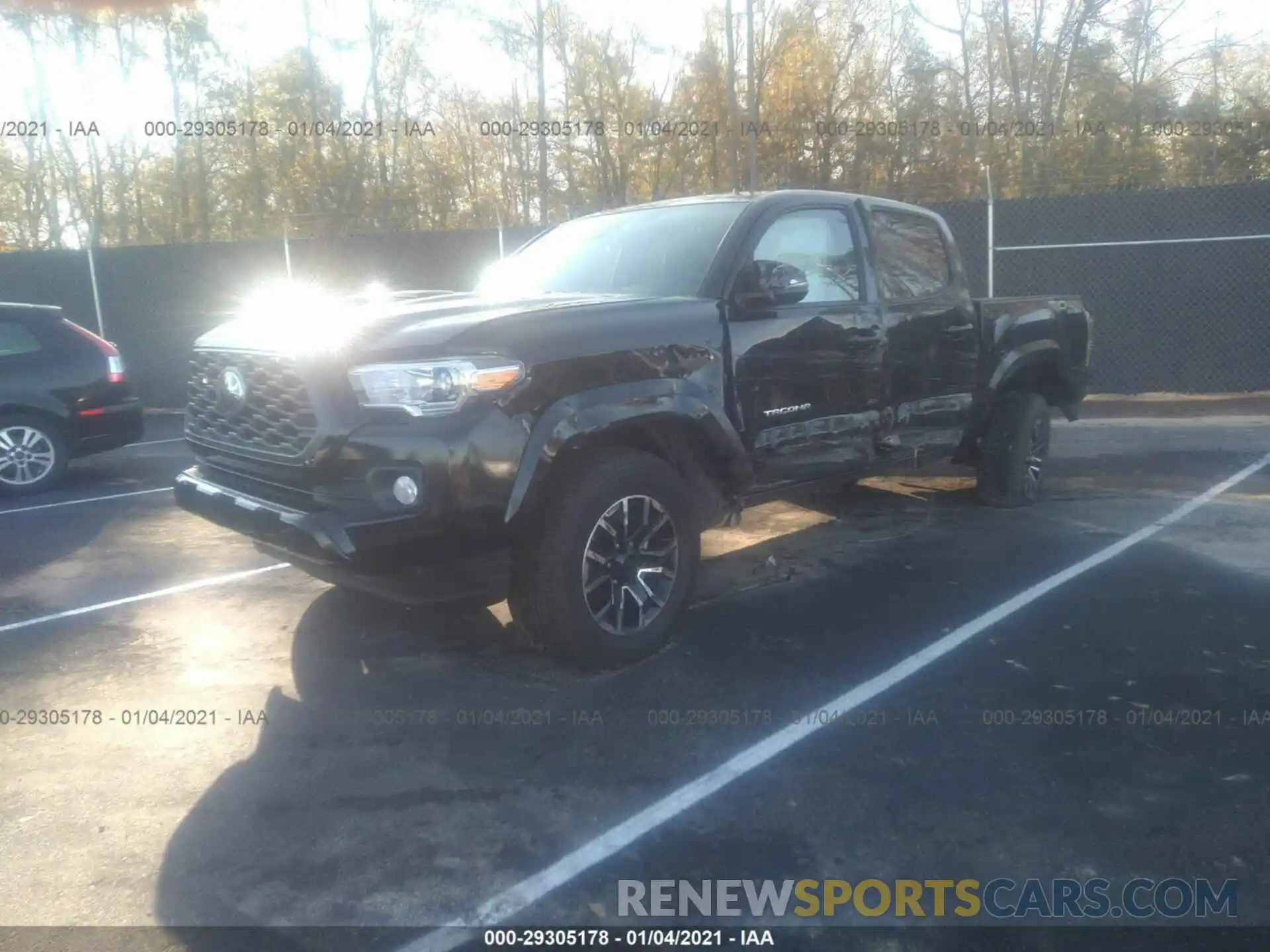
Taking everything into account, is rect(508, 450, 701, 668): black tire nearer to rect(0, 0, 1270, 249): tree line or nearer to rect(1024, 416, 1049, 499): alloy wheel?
rect(1024, 416, 1049, 499): alloy wheel

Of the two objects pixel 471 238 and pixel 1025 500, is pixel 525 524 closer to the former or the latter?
pixel 1025 500

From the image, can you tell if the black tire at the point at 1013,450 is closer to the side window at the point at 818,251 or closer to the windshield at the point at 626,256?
the side window at the point at 818,251

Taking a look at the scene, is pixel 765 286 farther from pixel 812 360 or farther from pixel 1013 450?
pixel 1013 450

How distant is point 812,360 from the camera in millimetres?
5078

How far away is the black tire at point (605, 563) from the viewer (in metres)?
4.10

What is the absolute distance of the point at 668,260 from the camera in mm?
5004

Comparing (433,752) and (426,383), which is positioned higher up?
(426,383)

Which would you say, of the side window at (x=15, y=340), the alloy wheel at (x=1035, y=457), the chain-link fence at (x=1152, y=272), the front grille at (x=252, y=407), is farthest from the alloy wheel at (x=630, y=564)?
the chain-link fence at (x=1152, y=272)

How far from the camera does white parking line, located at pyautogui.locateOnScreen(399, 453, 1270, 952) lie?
9.21 ft

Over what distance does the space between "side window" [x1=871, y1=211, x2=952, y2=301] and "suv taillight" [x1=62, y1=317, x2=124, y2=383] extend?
654 centimetres

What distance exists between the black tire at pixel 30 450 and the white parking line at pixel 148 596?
12.0ft

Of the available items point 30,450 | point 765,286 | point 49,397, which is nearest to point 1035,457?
point 765,286

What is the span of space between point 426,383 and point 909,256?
10.8 feet

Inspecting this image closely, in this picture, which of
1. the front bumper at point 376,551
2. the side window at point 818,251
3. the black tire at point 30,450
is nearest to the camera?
the front bumper at point 376,551
